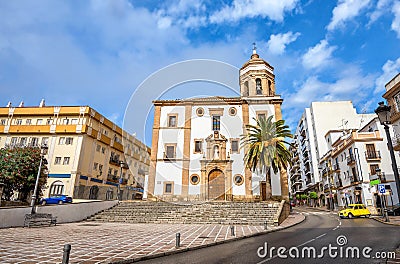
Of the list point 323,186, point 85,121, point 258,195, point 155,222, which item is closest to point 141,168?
point 85,121

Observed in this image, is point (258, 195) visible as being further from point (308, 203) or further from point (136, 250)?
point (308, 203)

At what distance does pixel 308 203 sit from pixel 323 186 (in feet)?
44.2

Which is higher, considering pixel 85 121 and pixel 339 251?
pixel 85 121

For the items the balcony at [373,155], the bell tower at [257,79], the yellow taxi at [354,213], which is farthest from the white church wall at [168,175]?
the balcony at [373,155]

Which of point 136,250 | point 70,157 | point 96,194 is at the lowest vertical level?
point 136,250

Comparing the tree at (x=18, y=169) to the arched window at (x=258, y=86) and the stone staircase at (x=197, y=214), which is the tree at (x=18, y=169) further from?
the arched window at (x=258, y=86)

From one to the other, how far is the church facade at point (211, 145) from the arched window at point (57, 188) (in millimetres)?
10675

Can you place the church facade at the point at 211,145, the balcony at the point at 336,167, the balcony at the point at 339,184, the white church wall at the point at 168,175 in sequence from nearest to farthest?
the church facade at the point at 211,145
the white church wall at the point at 168,175
the balcony at the point at 339,184
the balcony at the point at 336,167

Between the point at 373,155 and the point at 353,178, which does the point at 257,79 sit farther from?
the point at 353,178

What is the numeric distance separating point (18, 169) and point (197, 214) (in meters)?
15.0

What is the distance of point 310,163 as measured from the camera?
181 feet

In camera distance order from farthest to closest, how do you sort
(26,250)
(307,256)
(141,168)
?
(141,168) < (26,250) < (307,256)

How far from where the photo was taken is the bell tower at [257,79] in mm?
31016

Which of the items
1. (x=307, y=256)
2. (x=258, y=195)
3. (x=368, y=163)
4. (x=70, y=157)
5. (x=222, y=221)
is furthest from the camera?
(x=368, y=163)
